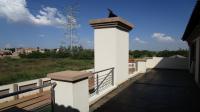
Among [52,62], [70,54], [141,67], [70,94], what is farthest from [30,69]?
[70,94]

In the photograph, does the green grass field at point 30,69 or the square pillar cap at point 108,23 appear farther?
the green grass field at point 30,69

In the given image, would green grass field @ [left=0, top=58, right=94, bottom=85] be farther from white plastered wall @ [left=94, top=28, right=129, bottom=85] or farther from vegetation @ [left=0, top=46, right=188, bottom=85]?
white plastered wall @ [left=94, top=28, right=129, bottom=85]

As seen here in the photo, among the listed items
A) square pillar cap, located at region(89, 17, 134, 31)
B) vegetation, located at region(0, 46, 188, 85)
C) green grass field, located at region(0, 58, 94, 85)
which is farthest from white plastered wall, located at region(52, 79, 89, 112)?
vegetation, located at region(0, 46, 188, 85)

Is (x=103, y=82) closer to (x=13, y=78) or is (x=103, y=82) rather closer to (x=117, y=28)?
(x=117, y=28)

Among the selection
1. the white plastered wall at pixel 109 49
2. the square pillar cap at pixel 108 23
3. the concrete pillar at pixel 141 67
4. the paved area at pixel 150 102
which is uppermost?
the square pillar cap at pixel 108 23

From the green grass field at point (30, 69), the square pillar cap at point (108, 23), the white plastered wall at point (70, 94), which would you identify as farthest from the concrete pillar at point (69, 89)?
the green grass field at point (30, 69)

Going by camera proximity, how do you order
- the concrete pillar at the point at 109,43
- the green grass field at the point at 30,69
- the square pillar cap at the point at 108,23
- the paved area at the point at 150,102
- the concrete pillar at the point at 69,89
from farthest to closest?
the green grass field at the point at 30,69 < the concrete pillar at the point at 109,43 < the square pillar cap at the point at 108,23 < the paved area at the point at 150,102 < the concrete pillar at the point at 69,89

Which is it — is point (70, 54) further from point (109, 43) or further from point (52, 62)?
point (109, 43)

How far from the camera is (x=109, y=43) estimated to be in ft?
20.2

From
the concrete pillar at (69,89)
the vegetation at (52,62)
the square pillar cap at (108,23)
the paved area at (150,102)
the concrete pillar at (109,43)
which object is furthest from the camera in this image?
the vegetation at (52,62)

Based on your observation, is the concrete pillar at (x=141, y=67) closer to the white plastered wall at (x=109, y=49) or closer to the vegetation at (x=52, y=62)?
the white plastered wall at (x=109, y=49)

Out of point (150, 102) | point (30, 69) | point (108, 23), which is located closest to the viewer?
point (150, 102)

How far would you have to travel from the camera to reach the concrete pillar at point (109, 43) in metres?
6.07

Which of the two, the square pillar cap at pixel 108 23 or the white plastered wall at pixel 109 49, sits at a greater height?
the square pillar cap at pixel 108 23
